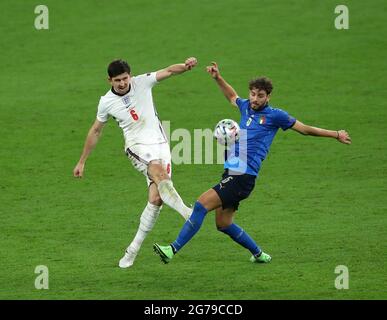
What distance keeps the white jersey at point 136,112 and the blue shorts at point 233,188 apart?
1106 mm

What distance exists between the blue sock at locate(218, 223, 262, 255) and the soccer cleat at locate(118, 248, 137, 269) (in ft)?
3.45

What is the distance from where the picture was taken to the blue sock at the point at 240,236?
10484mm

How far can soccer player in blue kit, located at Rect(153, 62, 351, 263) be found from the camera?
1009 cm

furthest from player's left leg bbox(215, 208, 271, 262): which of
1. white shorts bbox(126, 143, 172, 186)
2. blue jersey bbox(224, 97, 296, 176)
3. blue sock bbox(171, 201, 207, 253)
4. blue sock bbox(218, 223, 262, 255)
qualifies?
white shorts bbox(126, 143, 172, 186)

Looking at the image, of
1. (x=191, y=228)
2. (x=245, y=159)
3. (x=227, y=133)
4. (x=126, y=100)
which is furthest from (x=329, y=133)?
(x=126, y=100)

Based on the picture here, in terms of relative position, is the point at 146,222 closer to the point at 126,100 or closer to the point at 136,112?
the point at 136,112

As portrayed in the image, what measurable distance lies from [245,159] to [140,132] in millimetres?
1328

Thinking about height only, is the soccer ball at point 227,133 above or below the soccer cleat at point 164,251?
above

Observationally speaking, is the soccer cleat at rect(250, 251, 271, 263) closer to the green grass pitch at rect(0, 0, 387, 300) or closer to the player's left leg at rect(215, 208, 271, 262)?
the player's left leg at rect(215, 208, 271, 262)

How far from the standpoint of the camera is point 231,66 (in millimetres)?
21547

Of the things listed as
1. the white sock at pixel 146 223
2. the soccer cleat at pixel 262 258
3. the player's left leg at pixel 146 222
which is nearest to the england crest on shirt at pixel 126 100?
the player's left leg at pixel 146 222

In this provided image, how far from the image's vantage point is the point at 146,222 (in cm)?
1068

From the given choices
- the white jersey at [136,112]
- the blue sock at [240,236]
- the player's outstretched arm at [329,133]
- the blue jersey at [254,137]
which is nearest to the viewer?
the player's outstretched arm at [329,133]

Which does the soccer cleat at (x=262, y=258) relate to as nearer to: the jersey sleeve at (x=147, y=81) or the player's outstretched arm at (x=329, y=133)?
the player's outstretched arm at (x=329, y=133)
